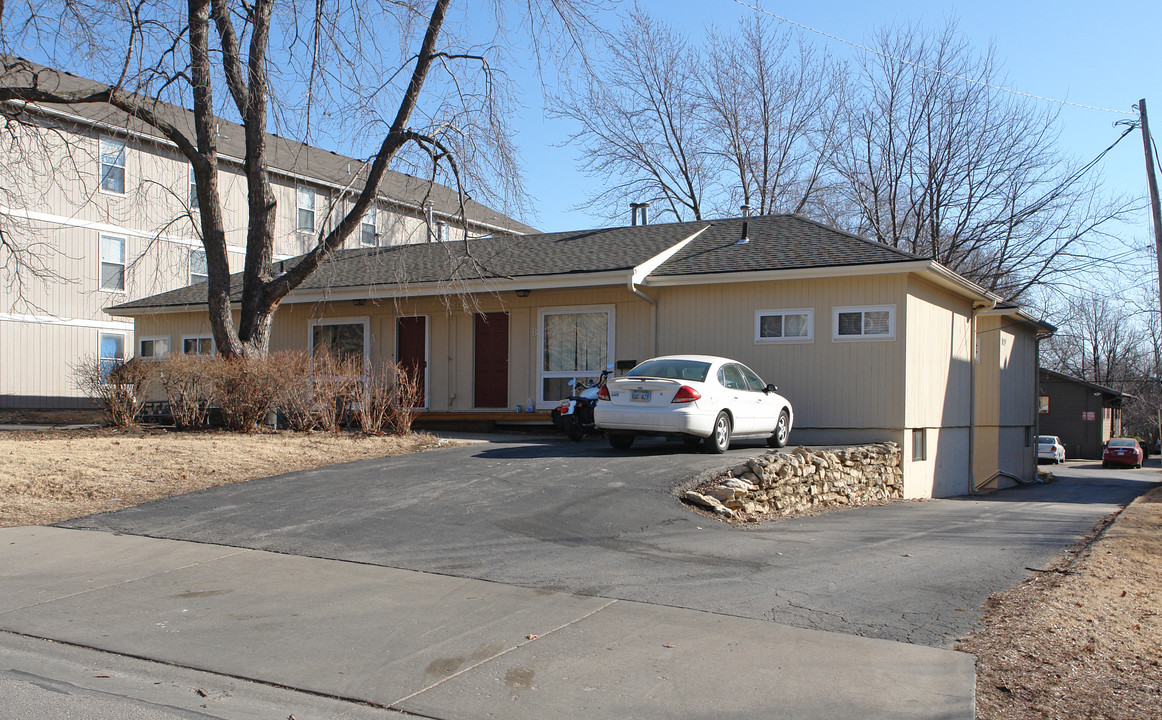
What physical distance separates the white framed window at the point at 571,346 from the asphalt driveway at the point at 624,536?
514 cm

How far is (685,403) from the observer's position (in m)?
12.7

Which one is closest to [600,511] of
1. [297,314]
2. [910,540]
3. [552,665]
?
[910,540]

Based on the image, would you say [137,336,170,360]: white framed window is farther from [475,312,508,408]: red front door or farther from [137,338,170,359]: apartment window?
[475,312,508,408]: red front door

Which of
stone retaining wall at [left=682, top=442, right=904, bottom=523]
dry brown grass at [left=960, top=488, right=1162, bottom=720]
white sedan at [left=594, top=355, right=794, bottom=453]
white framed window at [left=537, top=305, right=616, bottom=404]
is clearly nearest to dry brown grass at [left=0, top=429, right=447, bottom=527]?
white sedan at [left=594, top=355, right=794, bottom=453]

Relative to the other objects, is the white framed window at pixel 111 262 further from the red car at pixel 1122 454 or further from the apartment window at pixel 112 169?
the red car at pixel 1122 454

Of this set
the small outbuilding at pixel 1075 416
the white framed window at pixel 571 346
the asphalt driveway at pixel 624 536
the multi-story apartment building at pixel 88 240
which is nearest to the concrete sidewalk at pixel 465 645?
the asphalt driveway at pixel 624 536

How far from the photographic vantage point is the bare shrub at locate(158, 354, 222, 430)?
1481cm

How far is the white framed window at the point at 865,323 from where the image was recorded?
15.6 m

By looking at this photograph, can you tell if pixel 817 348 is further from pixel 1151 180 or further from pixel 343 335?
pixel 343 335

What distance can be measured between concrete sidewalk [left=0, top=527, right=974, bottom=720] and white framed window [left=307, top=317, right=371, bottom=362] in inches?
533

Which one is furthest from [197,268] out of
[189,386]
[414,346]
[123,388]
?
[189,386]

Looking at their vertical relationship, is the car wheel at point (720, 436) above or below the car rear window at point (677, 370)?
below

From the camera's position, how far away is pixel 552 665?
5.24 metres

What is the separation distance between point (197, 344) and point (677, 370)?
15432 millimetres
